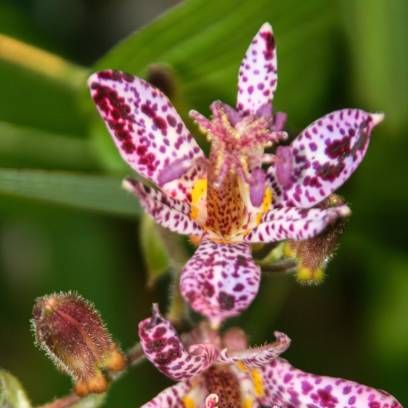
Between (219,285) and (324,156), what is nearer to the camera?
(219,285)

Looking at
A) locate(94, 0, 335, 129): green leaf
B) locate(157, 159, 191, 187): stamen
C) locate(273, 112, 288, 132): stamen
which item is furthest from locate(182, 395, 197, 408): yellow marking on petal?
locate(94, 0, 335, 129): green leaf

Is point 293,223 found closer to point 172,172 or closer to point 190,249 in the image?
point 172,172

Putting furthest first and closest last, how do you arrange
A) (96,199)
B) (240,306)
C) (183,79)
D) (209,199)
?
(183,79)
(96,199)
(209,199)
(240,306)

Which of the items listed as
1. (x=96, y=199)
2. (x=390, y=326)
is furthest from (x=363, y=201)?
(x=96, y=199)

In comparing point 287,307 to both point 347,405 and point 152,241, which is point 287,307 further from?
point 347,405

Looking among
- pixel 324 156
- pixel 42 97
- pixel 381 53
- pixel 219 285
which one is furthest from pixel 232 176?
pixel 42 97

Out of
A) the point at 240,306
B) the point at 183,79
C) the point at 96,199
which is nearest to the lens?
the point at 240,306

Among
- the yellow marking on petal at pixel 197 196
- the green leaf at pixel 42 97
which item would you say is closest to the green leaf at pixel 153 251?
the yellow marking on petal at pixel 197 196
